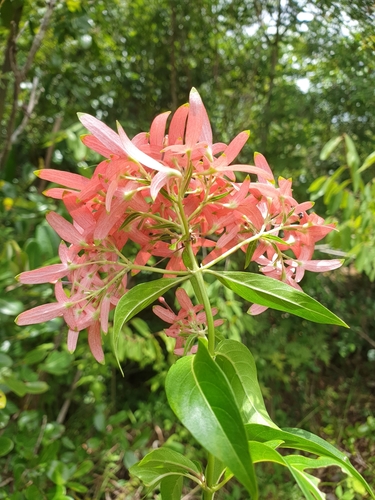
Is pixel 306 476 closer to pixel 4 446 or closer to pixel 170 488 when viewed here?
pixel 170 488

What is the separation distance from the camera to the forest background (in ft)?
2.88

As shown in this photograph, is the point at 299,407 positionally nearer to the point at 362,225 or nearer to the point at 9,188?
the point at 362,225

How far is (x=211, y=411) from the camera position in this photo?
20cm

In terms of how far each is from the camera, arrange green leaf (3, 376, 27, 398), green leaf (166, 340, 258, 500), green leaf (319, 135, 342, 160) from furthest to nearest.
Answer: green leaf (319, 135, 342, 160) → green leaf (3, 376, 27, 398) → green leaf (166, 340, 258, 500)

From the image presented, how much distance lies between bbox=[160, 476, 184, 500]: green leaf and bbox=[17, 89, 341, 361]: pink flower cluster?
11cm

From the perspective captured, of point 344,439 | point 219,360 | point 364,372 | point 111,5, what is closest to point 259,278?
point 219,360

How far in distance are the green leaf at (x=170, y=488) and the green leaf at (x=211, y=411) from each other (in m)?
0.14

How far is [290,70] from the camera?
4.13 ft

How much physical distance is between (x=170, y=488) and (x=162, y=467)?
0.10 ft

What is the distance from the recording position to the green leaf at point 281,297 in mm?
253

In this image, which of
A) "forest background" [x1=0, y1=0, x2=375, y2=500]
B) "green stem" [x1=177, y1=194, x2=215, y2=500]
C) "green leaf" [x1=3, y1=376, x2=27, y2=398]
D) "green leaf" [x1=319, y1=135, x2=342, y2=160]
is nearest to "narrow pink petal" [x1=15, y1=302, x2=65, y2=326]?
"green stem" [x1=177, y1=194, x2=215, y2=500]

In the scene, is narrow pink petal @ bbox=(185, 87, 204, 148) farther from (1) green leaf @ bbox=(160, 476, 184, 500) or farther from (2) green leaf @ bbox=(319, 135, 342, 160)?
(2) green leaf @ bbox=(319, 135, 342, 160)

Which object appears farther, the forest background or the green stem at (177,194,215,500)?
the forest background

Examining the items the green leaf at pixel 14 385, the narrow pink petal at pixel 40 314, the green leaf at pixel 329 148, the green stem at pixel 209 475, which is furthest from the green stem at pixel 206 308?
the green leaf at pixel 329 148
